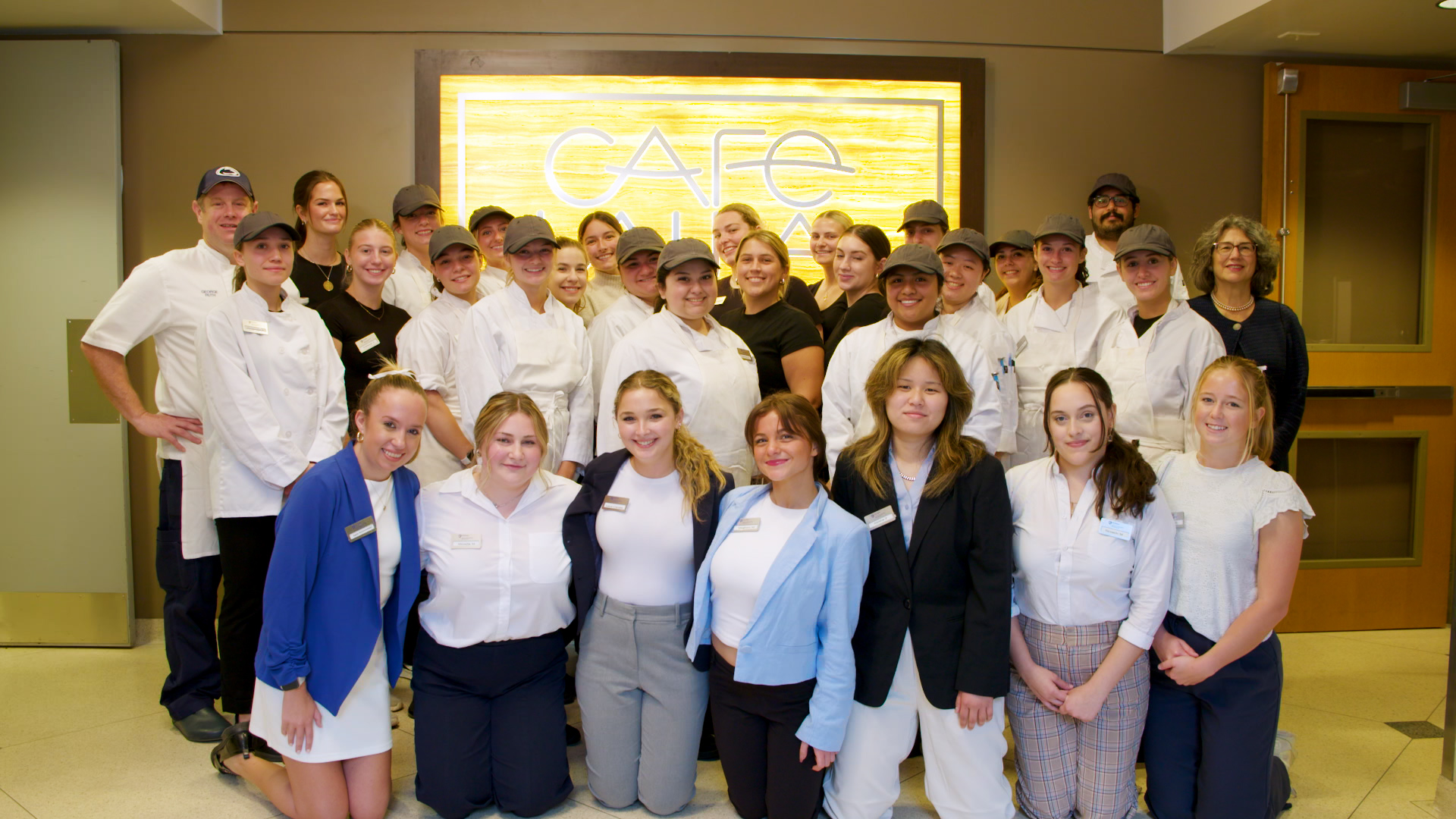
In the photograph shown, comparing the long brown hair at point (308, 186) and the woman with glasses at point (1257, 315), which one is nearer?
the woman with glasses at point (1257, 315)

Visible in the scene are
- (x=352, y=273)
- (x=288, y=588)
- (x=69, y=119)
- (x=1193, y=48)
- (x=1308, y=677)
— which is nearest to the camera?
(x=288, y=588)

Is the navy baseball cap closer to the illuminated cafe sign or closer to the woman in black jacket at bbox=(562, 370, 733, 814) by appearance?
the illuminated cafe sign

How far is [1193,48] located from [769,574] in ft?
11.7

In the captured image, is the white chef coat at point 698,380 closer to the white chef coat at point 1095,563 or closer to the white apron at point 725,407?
the white apron at point 725,407

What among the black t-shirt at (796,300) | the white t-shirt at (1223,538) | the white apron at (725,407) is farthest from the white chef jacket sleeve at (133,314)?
the white t-shirt at (1223,538)

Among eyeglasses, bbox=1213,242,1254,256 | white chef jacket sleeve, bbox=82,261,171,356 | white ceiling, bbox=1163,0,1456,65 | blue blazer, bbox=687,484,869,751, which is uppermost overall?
white ceiling, bbox=1163,0,1456,65

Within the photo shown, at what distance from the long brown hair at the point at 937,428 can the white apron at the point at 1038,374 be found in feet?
2.41

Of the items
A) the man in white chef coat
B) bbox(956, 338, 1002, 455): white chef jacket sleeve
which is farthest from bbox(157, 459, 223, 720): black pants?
bbox(956, 338, 1002, 455): white chef jacket sleeve

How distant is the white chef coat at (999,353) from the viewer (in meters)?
2.89

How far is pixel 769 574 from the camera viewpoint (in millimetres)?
2303

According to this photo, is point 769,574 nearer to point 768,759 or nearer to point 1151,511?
point 768,759

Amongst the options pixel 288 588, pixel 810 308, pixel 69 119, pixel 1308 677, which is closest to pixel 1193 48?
pixel 810 308

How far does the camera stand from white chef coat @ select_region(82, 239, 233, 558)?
2.96 metres

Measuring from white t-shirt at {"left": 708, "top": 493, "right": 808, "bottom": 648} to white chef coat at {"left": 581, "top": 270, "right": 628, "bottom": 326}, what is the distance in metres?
1.61
